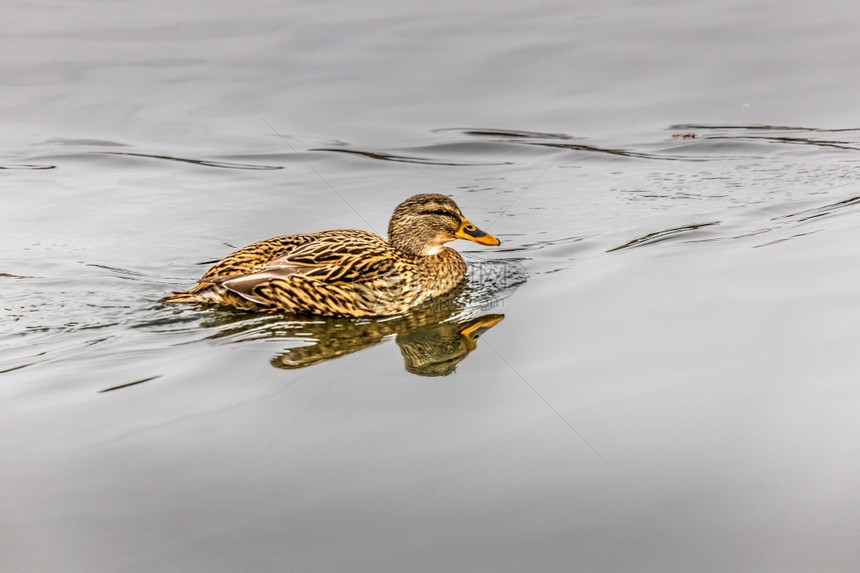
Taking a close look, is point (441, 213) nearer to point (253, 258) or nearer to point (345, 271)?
point (345, 271)

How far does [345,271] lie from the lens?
8297mm

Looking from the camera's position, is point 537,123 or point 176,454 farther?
point 537,123

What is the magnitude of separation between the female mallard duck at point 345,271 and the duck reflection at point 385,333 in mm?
107

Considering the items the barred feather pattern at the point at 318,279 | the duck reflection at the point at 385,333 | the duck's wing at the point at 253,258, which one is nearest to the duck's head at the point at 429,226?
the barred feather pattern at the point at 318,279

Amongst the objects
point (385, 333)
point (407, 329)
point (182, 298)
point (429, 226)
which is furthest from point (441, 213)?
point (182, 298)

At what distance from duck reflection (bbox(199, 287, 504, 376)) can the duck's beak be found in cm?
52

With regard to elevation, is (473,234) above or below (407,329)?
above

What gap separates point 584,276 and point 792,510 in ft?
12.5

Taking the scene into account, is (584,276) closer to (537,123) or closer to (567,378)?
(567,378)

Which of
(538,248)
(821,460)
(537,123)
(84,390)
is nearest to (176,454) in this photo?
(84,390)

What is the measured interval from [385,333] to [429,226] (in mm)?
1456

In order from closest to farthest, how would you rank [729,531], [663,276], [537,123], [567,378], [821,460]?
[729,531] < [821,460] < [567,378] < [663,276] < [537,123]

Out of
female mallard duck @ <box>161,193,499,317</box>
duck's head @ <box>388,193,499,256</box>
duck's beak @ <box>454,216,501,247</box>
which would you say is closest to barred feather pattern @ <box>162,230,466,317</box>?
female mallard duck @ <box>161,193,499,317</box>

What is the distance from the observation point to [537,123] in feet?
42.6
